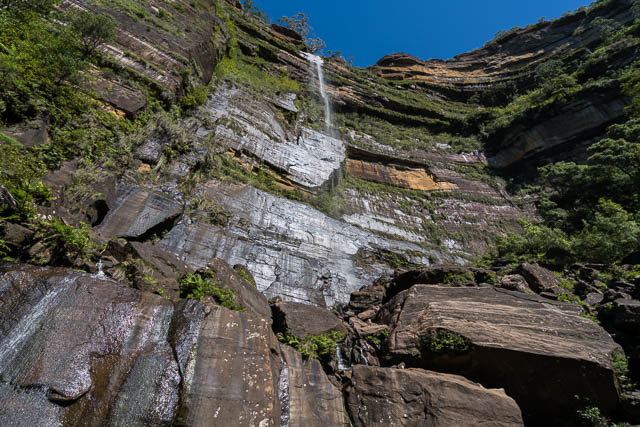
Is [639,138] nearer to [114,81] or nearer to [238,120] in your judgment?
[238,120]

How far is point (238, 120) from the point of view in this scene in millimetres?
13703

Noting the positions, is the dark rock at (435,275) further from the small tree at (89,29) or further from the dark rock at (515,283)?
the small tree at (89,29)

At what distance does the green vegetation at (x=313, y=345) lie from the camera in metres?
5.08

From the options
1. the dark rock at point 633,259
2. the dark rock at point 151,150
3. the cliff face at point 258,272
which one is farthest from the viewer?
the dark rock at point 151,150

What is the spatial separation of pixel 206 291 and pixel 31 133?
5661mm

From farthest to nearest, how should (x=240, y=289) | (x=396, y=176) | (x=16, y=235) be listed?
(x=396, y=176), (x=240, y=289), (x=16, y=235)

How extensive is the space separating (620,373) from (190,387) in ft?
20.9

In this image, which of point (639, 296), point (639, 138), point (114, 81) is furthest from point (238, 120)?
point (639, 138)

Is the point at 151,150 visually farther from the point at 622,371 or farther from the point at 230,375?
the point at 622,371

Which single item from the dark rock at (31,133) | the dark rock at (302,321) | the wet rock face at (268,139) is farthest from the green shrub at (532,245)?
the dark rock at (31,133)

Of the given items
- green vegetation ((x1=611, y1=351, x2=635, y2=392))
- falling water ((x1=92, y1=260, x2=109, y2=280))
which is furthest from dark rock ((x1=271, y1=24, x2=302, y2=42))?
green vegetation ((x1=611, y1=351, x2=635, y2=392))

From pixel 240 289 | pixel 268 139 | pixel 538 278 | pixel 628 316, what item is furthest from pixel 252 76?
pixel 628 316

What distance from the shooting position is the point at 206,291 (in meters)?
4.37

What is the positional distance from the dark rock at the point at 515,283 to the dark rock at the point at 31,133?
11091 millimetres
